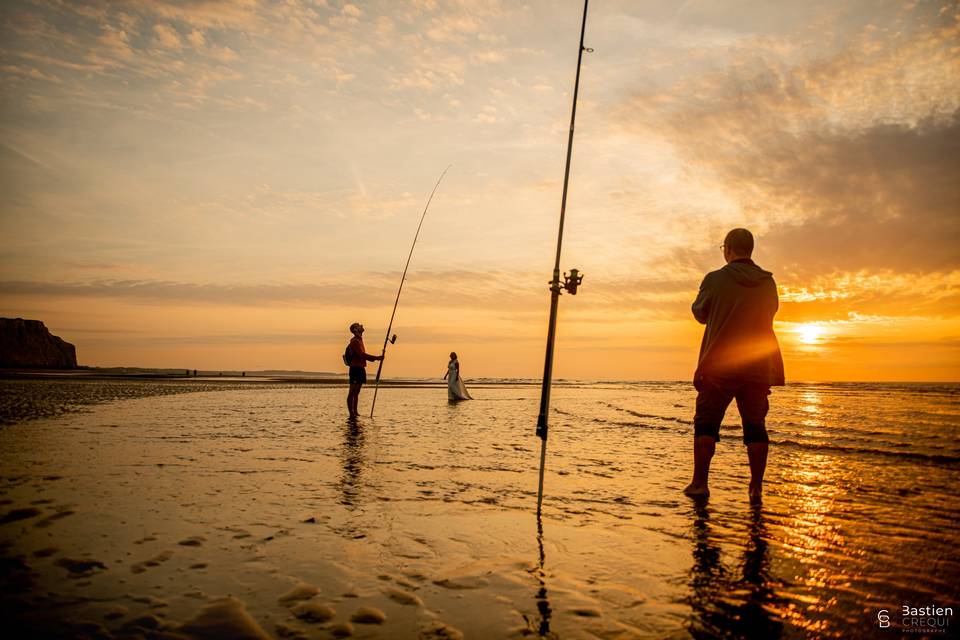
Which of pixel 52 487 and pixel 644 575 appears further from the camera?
pixel 52 487

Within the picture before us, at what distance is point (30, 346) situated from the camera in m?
80.8

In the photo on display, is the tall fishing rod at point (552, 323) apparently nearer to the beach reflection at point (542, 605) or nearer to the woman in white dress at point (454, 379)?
the beach reflection at point (542, 605)

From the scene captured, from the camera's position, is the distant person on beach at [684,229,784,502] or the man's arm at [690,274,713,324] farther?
the man's arm at [690,274,713,324]

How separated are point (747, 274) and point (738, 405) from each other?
1.21 meters

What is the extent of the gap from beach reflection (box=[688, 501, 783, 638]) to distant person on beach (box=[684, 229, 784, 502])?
1.31m

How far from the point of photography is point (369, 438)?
957cm

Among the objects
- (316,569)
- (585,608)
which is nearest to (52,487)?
(316,569)

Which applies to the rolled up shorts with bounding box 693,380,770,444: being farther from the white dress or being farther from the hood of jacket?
the white dress

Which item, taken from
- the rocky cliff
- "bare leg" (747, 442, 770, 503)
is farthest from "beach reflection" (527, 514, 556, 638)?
the rocky cliff

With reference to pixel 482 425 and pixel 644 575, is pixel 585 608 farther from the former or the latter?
pixel 482 425

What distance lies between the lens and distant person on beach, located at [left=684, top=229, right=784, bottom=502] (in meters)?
5.05

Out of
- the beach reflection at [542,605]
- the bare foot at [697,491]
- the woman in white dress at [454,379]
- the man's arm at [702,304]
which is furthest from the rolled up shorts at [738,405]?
the woman in white dress at [454,379]

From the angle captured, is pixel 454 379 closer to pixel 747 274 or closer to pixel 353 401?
pixel 353 401

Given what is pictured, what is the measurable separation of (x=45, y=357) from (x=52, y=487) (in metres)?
98.0
